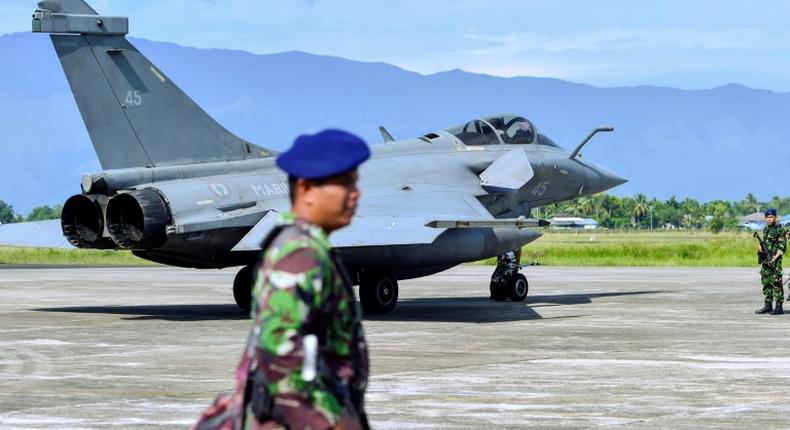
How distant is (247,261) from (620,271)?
2301cm

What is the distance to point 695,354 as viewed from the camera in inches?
634

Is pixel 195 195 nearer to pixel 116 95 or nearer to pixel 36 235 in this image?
pixel 116 95

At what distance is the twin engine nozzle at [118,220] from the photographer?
65.6 ft

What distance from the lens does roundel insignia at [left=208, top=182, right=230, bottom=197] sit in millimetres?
20984

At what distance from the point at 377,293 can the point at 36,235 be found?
20.7 ft

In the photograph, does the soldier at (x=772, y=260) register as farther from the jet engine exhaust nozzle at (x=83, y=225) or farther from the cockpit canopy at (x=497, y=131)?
the jet engine exhaust nozzle at (x=83, y=225)

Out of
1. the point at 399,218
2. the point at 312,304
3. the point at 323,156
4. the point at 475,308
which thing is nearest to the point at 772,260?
the point at 475,308

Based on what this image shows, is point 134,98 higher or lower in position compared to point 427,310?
higher

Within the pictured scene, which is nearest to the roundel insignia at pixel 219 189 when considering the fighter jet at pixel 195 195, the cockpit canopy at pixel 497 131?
the fighter jet at pixel 195 195

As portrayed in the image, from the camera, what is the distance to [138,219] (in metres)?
20.4

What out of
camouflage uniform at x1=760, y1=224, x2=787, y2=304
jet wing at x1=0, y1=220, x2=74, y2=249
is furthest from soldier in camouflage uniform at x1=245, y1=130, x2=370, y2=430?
camouflage uniform at x1=760, y1=224, x2=787, y2=304

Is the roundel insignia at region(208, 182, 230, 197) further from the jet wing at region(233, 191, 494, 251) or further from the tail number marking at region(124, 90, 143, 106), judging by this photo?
the tail number marking at region(124, 90, 143, 106)

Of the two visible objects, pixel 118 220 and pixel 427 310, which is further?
pixel 427 310

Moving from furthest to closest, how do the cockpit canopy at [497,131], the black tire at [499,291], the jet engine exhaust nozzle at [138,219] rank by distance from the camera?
the black tire at [499,291] < the cockpit canopy at [497,131] < the jet engine exhaust nozzle at [138,219]
